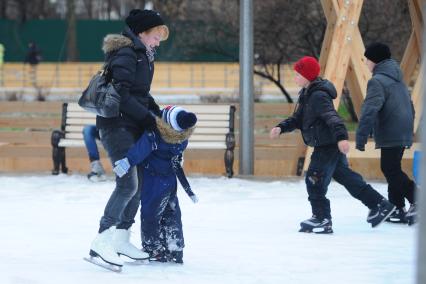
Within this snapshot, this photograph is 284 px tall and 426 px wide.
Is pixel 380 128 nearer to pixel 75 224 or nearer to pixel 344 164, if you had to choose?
pixel 344 164

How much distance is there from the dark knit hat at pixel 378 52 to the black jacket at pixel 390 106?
0.04 metres

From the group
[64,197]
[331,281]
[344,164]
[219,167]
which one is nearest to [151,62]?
[331,281]

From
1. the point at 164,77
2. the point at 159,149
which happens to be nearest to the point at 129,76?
the point at 159,149

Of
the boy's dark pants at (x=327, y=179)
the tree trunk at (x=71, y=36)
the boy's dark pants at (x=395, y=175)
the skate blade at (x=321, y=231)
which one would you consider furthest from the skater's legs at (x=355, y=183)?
the tree trunk at (x=71, y=36)

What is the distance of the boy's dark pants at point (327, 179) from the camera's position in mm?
7934

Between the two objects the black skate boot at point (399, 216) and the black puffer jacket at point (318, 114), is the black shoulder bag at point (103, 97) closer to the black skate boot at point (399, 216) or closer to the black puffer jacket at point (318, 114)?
the black puffer jacket at point (318, 114)

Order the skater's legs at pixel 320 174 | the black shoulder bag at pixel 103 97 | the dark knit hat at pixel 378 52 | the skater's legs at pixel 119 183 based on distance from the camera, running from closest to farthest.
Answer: the black shoulder bag at pixel 103 97 < the skater's legs at pixel 119 183 < the skater's legs at pixel 320 174 < the dark knit hat at pixel 378 52

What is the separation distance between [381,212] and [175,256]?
2.19 meters

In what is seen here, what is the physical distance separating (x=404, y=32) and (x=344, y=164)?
8.89 meters

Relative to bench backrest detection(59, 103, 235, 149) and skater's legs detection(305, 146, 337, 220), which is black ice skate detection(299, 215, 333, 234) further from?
bench backrest detection(59, 103, 235, 149)

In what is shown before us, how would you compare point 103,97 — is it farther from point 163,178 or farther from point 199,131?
point 199,131

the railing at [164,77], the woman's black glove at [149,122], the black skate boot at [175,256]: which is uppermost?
the woman's black glove at [149,122]

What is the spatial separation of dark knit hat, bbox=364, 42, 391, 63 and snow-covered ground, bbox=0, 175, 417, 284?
1325mm

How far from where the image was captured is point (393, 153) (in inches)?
330
